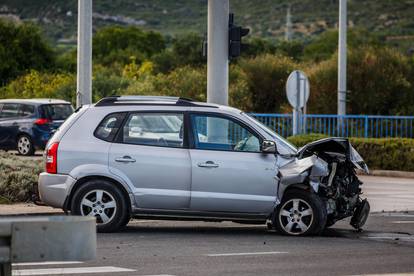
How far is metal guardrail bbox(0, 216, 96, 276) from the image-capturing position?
303 inches

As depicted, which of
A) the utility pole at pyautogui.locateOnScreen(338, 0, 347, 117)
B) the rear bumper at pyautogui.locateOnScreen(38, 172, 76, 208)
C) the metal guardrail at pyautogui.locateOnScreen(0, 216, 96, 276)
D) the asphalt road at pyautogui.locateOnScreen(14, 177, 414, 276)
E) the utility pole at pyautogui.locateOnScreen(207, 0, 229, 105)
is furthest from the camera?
the utility pole at pyautogui.locateOnScreen(338, 0, 347, 117)

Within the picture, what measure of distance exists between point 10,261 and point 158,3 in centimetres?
9544

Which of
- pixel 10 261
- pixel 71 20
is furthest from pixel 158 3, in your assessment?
pixel 10 261

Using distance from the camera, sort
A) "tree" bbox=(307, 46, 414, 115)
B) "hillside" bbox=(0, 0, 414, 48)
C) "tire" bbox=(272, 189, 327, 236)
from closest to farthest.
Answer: "tire" bbox=(272, 189, 327, 236), "tree" bbox=(307, 46, 414, 115), "hillside" bbox=(0, 0, 414, 48)

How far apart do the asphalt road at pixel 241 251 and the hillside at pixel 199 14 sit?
7717cm

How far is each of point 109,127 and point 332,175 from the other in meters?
2.92

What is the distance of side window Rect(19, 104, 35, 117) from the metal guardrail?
88.2 feet

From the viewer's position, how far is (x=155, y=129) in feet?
49.8

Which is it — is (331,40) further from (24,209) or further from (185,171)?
(185,171)

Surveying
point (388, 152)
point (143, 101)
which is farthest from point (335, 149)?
point (388, 152)

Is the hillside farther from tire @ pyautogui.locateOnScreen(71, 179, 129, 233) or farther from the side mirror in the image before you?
tire @ pyautogui.locateOnScreen(71, 179, 129, 233)

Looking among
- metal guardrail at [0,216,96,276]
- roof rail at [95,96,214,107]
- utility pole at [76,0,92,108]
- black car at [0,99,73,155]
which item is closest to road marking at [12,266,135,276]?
metal guardrail at [0,216,96,276]

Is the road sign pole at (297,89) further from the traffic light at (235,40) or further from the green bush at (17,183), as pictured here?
the green bush at (17,183)

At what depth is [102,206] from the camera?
49.2ft
